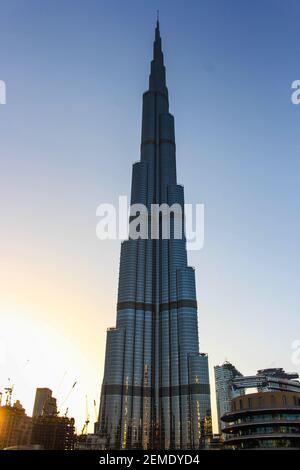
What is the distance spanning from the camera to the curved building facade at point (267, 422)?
489 ft

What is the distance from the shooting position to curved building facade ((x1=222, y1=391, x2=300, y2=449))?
149 metres

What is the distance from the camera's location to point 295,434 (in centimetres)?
14950

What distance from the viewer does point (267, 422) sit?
498 ft
